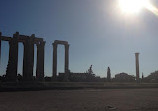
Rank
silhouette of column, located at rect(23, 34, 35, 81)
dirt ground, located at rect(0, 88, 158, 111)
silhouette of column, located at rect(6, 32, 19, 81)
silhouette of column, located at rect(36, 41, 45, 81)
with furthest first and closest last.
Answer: silhouette of column, located at rect(36, 41, 45, 81) → silhouette of column, located at rect(23, 34, 35, 81) → silhouette of column, located at rect(6, 32, 19, 81) → dirt ground, located at rect(0, 88, 158, 111)

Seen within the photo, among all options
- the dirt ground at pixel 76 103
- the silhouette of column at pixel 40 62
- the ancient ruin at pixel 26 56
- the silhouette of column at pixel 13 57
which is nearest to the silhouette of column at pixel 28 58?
the ancient ruin at pixel 26 56

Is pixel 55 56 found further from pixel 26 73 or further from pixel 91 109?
pixel 91 109

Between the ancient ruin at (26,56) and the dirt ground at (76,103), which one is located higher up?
the ancient ruin at (26,56)

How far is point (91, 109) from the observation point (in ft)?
45.2

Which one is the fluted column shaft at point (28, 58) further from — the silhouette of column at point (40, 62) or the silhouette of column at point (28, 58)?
the silhouette of column at point (40, 62)

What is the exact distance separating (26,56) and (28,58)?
0.82 metres

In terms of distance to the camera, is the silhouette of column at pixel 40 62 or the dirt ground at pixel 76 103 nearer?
the dirt ground at pixel 76 103

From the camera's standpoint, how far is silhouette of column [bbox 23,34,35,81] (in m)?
53.9

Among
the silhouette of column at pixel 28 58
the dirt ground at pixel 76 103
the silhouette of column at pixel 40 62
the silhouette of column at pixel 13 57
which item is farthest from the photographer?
the silhouette of column at pixel 40 62

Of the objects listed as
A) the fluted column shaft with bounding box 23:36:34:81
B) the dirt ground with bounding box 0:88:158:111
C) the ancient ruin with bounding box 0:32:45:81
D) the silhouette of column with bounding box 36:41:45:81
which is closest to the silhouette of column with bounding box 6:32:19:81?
the ancient ruin with bounding box 0:32:45:81

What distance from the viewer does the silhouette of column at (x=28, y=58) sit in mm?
53875

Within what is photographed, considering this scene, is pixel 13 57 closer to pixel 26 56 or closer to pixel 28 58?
pixel 26 56

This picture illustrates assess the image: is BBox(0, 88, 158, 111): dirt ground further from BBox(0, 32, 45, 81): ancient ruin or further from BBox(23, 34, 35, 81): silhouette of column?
BBox(23, 34, 35, 81): silhouette of column

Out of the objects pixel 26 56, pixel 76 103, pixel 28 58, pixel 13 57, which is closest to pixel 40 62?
pixel 28 58
